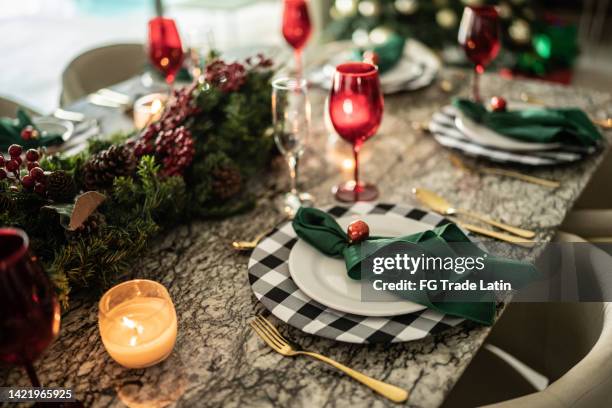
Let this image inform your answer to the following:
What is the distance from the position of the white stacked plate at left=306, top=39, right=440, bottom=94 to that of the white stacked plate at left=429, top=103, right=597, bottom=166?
0.99ft

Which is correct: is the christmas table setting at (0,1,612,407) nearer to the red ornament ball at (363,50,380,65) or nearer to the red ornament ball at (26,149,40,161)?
the red ornament ball at (26,149,40,161)

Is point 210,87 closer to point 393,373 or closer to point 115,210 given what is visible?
point 115,210

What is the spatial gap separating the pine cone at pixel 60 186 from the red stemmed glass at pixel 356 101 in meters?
0.48

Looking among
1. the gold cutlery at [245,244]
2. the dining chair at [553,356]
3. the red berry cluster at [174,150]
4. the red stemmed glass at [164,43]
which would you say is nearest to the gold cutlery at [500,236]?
the dining chair at [553,356]

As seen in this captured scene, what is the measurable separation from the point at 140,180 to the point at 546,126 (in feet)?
2.81

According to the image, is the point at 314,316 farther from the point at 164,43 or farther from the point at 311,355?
the point at 164,43

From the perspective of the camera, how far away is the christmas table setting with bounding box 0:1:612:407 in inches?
29.7

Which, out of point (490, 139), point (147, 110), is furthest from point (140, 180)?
point (490, 139)

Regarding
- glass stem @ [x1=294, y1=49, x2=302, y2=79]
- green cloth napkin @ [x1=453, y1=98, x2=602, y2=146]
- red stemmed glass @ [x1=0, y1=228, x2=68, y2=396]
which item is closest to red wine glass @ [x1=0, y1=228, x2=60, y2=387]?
red stemmed glass @ [x1=0, y1=228, x2=68, y2=396]

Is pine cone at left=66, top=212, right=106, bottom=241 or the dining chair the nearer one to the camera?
the dining chair

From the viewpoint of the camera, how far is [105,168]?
99cm

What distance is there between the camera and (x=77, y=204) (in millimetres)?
872

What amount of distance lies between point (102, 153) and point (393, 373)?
597 mm

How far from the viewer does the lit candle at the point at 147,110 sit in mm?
1202
